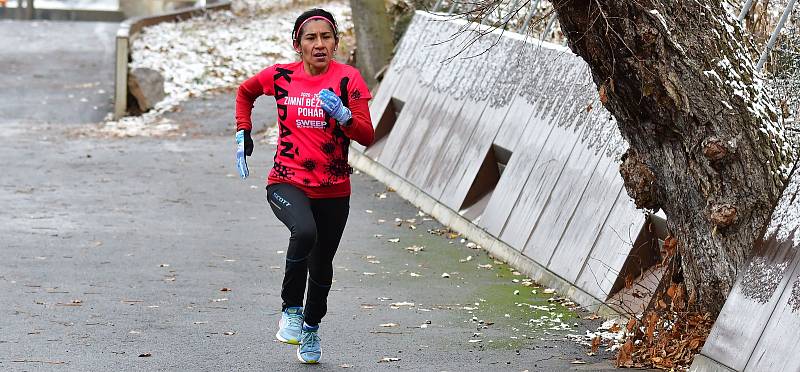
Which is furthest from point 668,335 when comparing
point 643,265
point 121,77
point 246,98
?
point 121,77

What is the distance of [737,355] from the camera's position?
20.4 feet

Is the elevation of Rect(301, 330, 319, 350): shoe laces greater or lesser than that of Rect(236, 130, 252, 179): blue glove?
lesser

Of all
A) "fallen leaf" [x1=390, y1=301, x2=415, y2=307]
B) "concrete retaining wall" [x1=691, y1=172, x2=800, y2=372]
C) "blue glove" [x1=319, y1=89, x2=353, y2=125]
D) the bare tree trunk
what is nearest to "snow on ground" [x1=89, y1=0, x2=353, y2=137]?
the bare tree trunk

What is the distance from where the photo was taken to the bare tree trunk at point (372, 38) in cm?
1912

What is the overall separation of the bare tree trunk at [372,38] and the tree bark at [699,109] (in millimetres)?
12265

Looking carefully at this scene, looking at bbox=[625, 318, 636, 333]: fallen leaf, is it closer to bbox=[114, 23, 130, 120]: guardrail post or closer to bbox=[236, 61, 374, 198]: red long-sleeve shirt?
bbox=[236, 61, 374, 198]: red long-sleeve shirt

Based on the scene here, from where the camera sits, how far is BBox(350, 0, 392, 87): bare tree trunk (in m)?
19.1

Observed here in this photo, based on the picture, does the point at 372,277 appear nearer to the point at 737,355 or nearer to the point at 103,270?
the point at 103,270

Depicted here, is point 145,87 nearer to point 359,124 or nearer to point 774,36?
point 774,36

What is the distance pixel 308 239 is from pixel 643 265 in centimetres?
252

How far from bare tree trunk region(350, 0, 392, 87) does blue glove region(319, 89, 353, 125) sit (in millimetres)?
12396

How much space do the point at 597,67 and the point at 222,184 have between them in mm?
8505

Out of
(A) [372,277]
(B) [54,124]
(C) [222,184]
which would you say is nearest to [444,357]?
(A) [372,277]

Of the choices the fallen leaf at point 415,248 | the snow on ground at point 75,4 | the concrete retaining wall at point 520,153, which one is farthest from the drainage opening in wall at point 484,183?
the snow on ground at point 75,4
